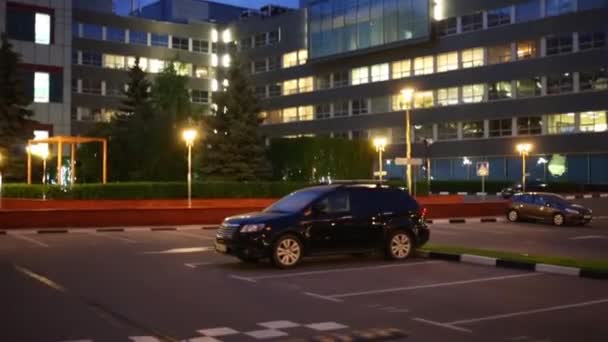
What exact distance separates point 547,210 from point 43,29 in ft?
161

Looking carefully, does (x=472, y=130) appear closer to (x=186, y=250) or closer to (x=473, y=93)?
(x=473, y=93)

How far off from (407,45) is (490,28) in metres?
8.36

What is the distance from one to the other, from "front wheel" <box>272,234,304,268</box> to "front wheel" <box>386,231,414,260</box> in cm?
234

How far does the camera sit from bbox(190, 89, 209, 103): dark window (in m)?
94.6

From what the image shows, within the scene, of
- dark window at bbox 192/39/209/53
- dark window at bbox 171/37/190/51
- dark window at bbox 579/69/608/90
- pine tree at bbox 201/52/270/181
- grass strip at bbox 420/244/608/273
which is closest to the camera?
grass strip at bbox 420/244/608/273

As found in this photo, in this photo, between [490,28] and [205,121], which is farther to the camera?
[490,28]

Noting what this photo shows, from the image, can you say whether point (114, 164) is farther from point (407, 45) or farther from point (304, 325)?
point (304, 325)

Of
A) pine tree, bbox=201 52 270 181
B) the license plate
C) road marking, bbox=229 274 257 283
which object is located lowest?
road marking, bbox=229 274 257 283

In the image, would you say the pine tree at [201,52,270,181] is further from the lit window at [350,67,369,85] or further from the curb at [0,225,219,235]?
the lit window at [350,67,369,85]

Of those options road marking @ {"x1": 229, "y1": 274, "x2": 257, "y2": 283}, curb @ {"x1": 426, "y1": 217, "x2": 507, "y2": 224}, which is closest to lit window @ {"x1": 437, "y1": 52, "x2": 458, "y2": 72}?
curb @ {"x1": 426, "y1": 217, "x2": 507, "y2": 224}

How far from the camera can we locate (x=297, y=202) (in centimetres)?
1659

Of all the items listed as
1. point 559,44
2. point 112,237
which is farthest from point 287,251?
point 559,44

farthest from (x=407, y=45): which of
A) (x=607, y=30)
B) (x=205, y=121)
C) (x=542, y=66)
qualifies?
(x=205, y=121)

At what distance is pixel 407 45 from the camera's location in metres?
71.6
